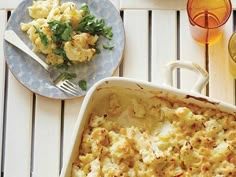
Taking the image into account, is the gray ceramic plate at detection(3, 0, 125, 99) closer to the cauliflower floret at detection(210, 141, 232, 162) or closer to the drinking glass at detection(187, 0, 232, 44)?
the drinking glass at detection(187, 0, 232, 44)

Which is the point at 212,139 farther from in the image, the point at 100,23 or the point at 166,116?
the point at 100,23

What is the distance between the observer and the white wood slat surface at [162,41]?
4.65ft

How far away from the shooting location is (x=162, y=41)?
144cm

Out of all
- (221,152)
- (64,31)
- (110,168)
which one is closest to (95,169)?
(110,168)

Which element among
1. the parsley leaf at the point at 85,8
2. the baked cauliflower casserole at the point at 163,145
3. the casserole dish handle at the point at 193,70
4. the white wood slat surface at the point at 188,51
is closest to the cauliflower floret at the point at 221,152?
the baked cauliflower casserole at the point at 163,145

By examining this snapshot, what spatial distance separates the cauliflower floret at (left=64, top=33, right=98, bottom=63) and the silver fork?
0.05 m

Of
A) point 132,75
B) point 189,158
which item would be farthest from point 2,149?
point 189,158

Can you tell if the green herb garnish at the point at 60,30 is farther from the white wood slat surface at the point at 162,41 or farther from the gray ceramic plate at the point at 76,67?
the white wood slat surface at the point at 162,41

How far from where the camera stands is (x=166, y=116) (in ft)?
4.05

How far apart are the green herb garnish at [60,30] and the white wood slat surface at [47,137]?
0.45ft

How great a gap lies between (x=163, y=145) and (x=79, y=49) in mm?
309

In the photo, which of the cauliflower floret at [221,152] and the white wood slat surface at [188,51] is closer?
the cauliflower floret at [221,152]

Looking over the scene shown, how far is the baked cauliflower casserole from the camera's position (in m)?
1.19

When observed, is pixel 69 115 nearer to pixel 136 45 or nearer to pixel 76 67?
pixel 76 67
